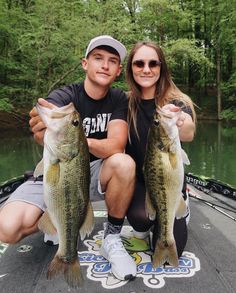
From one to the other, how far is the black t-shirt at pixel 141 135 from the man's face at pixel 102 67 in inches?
14.6

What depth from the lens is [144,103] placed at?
321 centimetres

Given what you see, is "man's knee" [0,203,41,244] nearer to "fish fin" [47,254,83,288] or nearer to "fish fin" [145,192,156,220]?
"fish fin" [47,254,83,288]

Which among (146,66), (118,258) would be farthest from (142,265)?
(146,66)

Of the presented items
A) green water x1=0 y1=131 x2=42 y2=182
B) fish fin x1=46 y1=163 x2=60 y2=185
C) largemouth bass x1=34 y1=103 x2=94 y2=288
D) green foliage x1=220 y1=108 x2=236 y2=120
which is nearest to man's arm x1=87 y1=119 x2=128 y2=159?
largemouth bass x1=34 y1=103 x2=94 y2=288

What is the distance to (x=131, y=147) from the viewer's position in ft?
10.4

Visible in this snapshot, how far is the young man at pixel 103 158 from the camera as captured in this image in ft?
9.25

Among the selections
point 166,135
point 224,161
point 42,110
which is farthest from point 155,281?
point 224,161

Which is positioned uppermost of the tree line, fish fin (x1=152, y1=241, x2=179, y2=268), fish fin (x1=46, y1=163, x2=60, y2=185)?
the tree line

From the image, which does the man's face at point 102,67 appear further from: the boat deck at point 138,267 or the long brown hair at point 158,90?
the boat deck at point 138,267

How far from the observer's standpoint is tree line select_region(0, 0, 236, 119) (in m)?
17.4

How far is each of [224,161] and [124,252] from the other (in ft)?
28.1

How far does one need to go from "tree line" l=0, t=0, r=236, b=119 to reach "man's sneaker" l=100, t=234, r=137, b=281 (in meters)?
13.4

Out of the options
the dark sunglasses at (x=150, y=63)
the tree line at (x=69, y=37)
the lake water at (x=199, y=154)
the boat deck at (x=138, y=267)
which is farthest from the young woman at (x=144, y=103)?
the tree line at (x=69, y=37)

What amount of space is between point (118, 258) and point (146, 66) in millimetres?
1546
